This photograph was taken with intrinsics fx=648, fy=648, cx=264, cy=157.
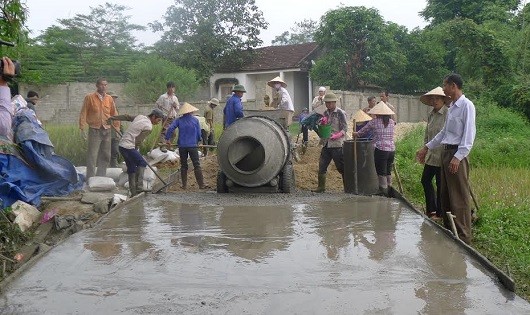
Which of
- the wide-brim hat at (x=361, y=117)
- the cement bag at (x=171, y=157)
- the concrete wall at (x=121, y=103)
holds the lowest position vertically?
the cement bag at (x=171, y=157)

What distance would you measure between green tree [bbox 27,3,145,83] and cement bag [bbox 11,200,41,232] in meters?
19.6

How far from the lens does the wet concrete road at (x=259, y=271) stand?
398 cm

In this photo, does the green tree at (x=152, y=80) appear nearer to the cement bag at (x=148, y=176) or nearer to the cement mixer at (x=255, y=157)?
the cement bag at (x=148, y=176)

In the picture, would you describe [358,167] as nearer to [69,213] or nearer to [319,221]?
[319,221]

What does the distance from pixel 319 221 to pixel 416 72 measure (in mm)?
22735

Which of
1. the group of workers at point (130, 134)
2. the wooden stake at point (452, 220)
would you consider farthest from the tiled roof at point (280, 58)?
the wooden stake at point (452, 220)

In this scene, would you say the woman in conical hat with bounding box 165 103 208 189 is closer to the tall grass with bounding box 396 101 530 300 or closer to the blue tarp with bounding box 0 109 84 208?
the blue tarp with bounding box 0 109 84 208

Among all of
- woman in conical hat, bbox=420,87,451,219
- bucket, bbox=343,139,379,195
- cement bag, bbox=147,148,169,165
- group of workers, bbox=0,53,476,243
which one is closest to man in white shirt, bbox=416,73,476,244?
group of workers, bbox=0,53,476,243

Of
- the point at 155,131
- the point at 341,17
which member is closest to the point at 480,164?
the point at 155,131

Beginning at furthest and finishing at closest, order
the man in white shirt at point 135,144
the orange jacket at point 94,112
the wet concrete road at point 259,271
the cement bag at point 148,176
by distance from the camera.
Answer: the orange jacket at point 94,112 < the cement bag at point 148,176 < the man in white shirt at point 135,144 < the wet concrete road at point 259,271

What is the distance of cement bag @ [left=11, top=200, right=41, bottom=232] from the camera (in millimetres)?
7926

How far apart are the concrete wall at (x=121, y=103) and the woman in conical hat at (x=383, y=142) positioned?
532 inches

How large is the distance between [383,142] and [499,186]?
2.67m

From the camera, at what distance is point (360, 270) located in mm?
4680
